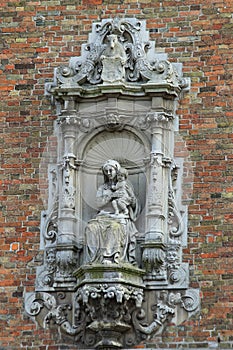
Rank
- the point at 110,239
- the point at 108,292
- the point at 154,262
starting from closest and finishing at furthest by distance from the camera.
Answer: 1. the point at 108,292
2. the point at 110,239
3. the point at 154,262

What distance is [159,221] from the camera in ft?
55.4

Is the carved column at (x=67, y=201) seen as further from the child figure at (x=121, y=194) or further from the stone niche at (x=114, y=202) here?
the child figure at (x=121, y=194)

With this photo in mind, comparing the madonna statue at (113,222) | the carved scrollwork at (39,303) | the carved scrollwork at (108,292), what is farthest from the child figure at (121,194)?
the carved scrollwork at (39,303)

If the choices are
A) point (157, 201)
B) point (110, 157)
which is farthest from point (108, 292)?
A: point (110, 157)

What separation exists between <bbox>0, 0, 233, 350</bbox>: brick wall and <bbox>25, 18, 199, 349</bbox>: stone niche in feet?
0.46

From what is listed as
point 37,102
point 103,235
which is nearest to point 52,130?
point 37,102

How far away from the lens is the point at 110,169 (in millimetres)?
Result: 17000

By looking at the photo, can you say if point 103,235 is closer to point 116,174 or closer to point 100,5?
point 116,174

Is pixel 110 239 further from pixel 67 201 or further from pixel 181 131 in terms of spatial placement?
pixel 181 131

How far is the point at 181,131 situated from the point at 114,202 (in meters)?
1.20

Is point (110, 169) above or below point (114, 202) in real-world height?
above

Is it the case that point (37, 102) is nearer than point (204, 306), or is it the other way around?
point (204, 306)

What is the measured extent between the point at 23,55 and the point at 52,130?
102 cm

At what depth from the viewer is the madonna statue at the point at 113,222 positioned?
16.6 meters
